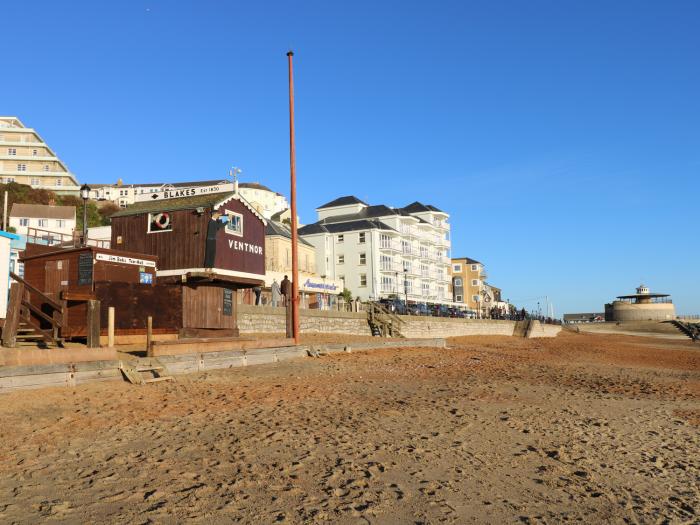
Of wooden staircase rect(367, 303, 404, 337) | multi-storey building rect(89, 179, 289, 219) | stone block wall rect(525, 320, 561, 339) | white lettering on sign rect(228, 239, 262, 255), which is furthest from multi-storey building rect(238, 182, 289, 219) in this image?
white lettering on sign rect(228, 239, 262, 255)

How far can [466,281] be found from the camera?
366 ft

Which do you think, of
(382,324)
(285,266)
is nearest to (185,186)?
(285,266)

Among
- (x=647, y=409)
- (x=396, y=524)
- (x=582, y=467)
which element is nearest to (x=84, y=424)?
(x=396, y=524)

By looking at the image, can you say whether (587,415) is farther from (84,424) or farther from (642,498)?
(84,424)

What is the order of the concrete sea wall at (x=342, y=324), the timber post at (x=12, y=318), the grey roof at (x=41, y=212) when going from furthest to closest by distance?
1. the grey roof at (x=41, y=212)
2. the concrete sea wall at (x=342, y=324)
3. the timber post at (x=12, y=318)

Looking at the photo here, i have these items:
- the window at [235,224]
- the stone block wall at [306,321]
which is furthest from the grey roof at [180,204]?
the stone block wall at [306,321]

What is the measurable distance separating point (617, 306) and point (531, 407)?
11844 centimetres

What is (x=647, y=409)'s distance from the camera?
447 inches

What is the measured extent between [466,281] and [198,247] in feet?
311

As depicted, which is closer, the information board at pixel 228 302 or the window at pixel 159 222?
the window at pixel 159 222

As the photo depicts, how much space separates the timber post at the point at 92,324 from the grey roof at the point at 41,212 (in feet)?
245

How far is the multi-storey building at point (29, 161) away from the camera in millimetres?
99394

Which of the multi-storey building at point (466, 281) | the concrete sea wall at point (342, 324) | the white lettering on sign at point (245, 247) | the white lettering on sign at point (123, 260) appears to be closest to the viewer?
the white lettering on sign at point (123, 260)

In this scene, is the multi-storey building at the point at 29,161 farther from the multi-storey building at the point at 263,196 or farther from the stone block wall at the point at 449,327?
the stone block wall at the point at 449,327
